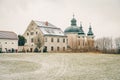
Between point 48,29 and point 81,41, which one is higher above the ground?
point 48,29

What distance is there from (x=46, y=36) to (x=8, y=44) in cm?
1561

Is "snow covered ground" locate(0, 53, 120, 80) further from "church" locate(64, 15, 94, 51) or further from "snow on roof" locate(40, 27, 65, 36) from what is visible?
"church" locate(64, 15, 94, 51)

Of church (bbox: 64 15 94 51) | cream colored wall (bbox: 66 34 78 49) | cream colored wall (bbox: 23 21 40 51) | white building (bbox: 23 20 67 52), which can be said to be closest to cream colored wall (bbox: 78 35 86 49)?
church (bbox: 64 15 94 51)

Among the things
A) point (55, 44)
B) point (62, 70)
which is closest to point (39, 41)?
point (55, 44)

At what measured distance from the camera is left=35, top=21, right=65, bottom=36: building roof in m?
72.0

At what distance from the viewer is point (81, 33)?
93938 millimetres

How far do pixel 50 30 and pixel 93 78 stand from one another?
54835 mm

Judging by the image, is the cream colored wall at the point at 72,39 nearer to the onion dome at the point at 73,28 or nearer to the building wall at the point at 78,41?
the building wall at the point at 78,41

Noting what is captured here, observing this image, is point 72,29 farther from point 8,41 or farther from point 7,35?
point 8,41

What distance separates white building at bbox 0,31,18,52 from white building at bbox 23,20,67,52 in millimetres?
4985

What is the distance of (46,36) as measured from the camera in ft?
232

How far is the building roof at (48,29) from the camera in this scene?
72.0 metres

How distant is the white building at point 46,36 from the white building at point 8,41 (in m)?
4.99

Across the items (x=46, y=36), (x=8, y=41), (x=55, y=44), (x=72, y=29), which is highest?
(x=72, y=29)
